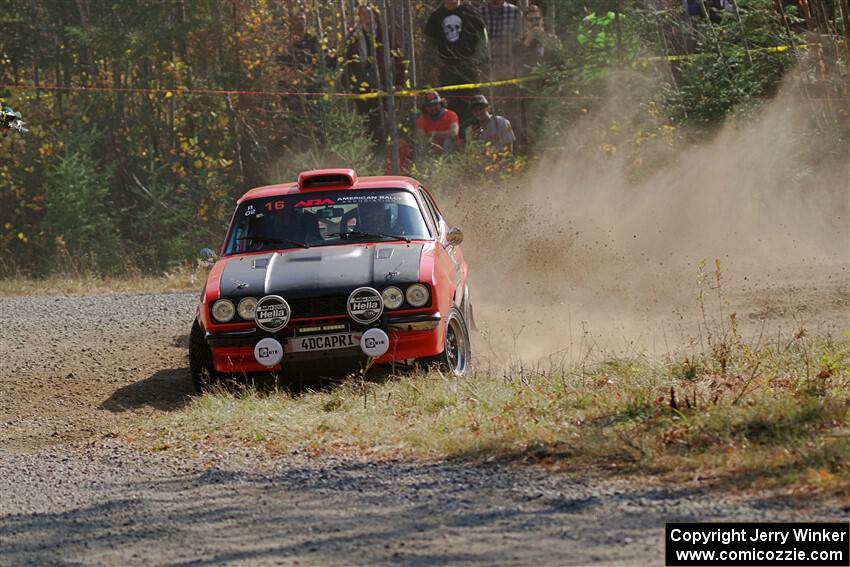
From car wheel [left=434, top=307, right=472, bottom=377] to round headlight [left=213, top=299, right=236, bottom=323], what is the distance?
1587 millimetres

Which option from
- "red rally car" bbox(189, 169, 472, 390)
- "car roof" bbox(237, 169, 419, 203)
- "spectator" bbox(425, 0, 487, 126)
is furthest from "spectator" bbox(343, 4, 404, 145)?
"red rally car" bbox(189, 169, 472, 390)

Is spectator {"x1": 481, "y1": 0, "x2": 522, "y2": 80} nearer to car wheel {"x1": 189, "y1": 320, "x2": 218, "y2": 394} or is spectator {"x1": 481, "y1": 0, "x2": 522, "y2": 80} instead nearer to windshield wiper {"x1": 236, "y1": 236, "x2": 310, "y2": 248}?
windshield wiper {"x1": 236, "y1": 236, "x2": 310, "y2": 248}

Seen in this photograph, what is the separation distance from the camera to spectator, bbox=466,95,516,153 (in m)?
22.2

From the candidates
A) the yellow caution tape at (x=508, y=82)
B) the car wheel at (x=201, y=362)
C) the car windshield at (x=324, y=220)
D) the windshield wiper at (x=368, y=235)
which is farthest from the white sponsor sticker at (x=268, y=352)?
the yellow caution tape at (x=508, y=82)

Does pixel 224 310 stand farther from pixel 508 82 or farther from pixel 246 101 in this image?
pixel 246 101

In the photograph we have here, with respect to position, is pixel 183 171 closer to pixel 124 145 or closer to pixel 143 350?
pixel 124 145

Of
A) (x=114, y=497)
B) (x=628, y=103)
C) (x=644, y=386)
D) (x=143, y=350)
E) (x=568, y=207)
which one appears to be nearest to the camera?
(x=114, y=497)

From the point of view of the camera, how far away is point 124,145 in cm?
2641

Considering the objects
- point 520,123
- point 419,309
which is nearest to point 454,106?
point 520,123

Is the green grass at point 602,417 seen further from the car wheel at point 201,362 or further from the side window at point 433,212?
the side window at point 433,212

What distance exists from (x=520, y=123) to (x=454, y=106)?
4.01ft

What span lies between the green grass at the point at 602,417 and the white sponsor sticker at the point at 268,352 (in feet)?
0.80

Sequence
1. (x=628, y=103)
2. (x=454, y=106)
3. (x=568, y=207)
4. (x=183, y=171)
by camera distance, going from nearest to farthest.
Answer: (x=568, y=207) < (x=628, y=103) < (x=454, y=106) < (x=183, y=171)

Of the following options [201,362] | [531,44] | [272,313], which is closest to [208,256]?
[201,362]
